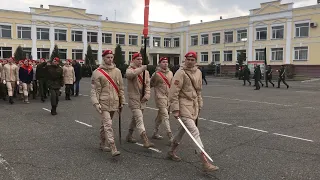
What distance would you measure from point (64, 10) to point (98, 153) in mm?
49672

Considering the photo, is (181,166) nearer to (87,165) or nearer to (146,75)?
(87,165)

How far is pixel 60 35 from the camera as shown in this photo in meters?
52.4

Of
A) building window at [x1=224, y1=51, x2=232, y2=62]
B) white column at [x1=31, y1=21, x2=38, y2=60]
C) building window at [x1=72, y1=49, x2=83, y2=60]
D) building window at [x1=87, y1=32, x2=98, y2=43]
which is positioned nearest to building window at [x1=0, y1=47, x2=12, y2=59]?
white column at [x1=31, y1=21, x2=38, y2=60]

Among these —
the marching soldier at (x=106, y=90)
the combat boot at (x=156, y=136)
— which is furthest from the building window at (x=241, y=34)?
the marching soldier at (x=106, y=90)

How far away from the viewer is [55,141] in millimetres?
7156

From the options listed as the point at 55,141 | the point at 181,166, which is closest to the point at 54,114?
the point at 55,141

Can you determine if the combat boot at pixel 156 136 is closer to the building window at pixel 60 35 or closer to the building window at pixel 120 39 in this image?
the building window at pixel 60 35

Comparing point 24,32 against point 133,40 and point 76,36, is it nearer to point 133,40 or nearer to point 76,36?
point 76,36

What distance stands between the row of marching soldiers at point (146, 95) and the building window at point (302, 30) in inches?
1592

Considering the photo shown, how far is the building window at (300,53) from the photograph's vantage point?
4272cm

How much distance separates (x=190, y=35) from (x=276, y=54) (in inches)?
721

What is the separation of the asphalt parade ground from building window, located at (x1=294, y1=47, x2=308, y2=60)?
117 ft

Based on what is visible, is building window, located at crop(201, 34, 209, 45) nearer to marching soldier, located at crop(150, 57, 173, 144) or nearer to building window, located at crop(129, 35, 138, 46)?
building window, located at crop(129, 35, 138, 46)

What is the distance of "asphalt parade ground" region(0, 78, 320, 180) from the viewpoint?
5148mm
